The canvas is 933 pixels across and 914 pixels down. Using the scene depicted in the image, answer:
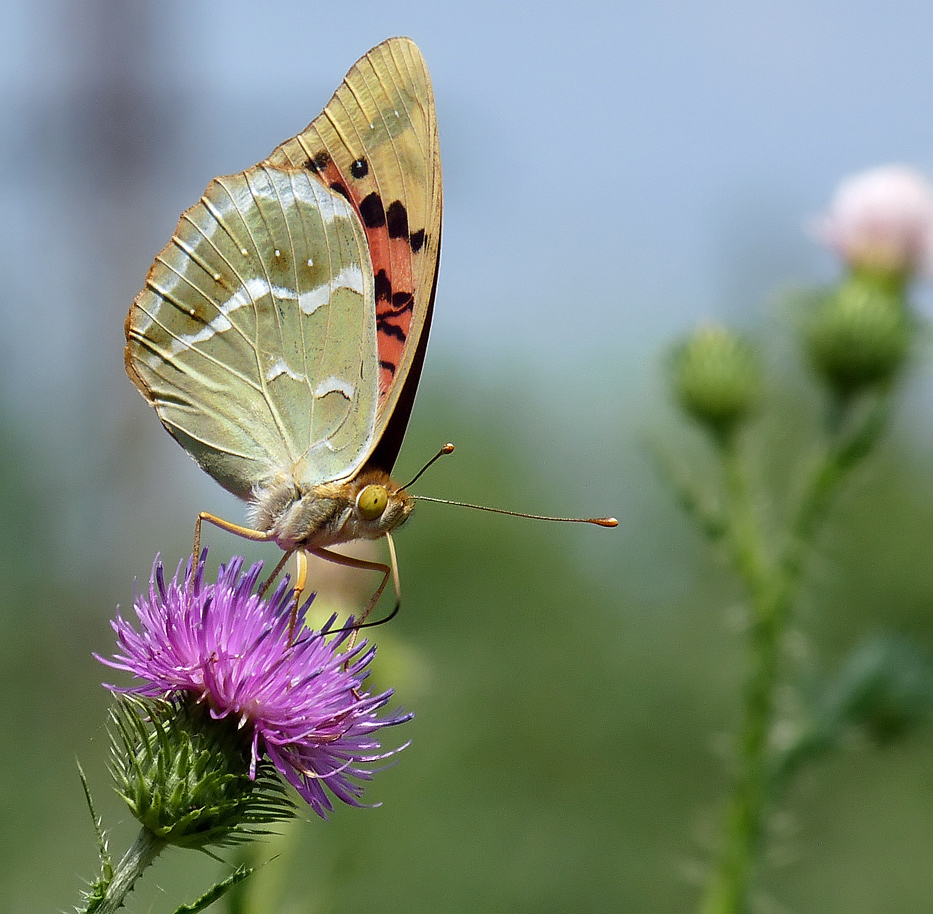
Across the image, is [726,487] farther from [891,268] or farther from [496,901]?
[496,901]

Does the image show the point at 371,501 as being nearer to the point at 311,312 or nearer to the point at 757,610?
the point at 311,312

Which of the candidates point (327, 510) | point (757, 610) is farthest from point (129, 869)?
point (757, 610)

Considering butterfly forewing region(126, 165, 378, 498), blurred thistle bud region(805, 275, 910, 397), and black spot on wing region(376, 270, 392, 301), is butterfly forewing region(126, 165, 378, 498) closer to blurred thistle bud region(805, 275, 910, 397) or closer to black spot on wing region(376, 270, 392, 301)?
black spot on wing region(376, 270, 392, 301)

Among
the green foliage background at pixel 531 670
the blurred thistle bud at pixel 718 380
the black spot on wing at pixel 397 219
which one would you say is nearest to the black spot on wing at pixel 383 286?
the black spot on wing at pixel 397 219

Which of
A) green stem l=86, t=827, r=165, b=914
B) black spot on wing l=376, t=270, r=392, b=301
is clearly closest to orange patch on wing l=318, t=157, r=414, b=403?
black spot on wing l=376, t=270, r=392, b=301

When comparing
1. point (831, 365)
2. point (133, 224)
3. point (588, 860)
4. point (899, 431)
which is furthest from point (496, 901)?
point (133, 224)
